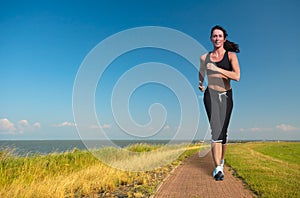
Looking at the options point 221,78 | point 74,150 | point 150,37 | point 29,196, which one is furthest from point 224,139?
point 74,150

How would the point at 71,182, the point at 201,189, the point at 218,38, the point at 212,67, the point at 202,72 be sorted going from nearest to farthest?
the point at 212,67
the point at 218,38
the point at 202,72
the point at 201,189
the point at 71,182

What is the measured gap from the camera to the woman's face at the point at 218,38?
3887 mm

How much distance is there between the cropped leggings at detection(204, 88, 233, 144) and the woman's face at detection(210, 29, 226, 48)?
0.63 metres

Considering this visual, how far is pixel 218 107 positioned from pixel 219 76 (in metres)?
0.44

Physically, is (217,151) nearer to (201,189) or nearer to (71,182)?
(201,189)

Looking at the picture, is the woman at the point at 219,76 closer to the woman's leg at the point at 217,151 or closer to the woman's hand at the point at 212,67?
the woman's hand at the point at 212,67

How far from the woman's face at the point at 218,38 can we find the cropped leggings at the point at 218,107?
63 centimetres

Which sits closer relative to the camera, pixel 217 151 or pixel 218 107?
pixel 218 107

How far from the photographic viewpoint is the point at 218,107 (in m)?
3.96

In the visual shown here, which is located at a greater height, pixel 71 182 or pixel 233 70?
pixel 233 70

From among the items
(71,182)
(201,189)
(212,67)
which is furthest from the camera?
(71,182)

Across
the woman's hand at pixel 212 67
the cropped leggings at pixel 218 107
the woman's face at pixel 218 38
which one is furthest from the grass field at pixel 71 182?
the woman's face at pixel 218 38

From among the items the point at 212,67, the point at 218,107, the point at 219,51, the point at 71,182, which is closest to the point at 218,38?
the point at 219,51

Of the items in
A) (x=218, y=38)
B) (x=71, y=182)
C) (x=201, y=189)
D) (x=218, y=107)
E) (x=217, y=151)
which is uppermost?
(x=218, y=38)
